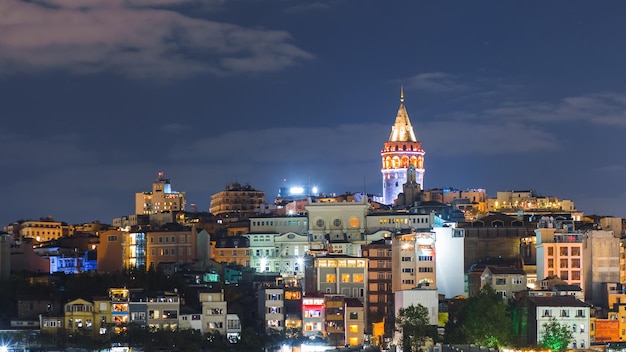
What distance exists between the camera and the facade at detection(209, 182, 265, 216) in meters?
108

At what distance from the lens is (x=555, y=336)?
56188 millimetres

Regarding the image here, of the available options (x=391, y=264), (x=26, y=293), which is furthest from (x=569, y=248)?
(x=26, y=293)

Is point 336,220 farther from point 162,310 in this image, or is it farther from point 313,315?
point 162,310

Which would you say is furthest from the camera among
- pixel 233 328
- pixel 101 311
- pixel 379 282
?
pixel 379 282

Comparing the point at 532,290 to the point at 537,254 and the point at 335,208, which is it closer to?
the point at 537,254

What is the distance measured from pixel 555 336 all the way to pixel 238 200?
55001 mm

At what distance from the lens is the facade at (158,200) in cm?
10938

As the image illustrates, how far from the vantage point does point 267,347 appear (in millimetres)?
59656

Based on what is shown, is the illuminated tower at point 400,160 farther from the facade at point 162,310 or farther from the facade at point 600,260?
the facade at point 162,310

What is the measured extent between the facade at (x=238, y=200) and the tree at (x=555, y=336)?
51.9m

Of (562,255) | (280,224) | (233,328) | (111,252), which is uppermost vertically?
(280,224)

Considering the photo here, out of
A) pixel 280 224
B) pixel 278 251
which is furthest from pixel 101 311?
pixel 280 224

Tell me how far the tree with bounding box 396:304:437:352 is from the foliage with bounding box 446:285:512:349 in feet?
3.01

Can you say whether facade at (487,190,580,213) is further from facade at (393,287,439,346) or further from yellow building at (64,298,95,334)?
yellow building at (64,298,95,334)
